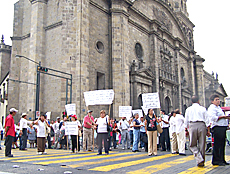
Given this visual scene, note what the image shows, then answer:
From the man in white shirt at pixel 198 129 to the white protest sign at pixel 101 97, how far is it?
16.6 ft

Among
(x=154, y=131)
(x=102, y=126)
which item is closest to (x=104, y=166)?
(x=102, y=126)

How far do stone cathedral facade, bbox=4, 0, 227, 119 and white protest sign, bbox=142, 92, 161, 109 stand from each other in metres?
8.83

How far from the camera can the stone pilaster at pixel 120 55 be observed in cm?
2356

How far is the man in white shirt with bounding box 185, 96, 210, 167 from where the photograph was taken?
6699 millimetres

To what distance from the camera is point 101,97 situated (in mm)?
11938

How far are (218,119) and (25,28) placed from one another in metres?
24.8

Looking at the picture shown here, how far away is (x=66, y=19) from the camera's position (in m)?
21.4

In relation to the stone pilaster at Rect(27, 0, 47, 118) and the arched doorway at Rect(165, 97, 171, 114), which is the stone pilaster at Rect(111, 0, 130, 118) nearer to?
the stone pilaster at Rect(27, 0, 47, 118)

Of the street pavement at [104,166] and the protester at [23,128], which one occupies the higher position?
the protester at [23,128]

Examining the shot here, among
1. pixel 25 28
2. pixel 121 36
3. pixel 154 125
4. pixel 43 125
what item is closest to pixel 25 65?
pixel 25 28

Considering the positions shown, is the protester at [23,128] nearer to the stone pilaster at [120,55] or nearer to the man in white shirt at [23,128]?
the man in white shirt at [23,128]

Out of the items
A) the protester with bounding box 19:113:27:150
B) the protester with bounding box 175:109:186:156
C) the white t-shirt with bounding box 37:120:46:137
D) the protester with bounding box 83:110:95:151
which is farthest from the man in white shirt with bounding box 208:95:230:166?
the protester with bounding box 19:113:27:150

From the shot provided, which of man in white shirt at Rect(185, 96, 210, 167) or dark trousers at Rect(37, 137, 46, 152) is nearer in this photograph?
man in white shirt at Rect(185, 96, 210, 167)

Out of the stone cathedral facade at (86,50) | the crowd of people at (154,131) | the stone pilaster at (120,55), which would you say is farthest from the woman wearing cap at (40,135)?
the stone pilaster at (120,55)
